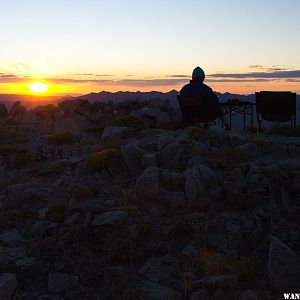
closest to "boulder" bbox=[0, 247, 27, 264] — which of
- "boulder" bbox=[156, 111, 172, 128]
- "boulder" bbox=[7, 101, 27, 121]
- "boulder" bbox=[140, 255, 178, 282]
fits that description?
"boulder" bbox=[140, 255, 178, 282]

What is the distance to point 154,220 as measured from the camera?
10562 mm

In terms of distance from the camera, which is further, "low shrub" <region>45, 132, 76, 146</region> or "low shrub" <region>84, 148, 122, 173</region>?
"low shrub" <region>45, 132, 76, 146</region>

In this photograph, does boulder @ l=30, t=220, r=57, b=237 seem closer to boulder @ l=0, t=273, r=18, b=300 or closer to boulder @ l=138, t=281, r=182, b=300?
boulder @ l=0, t=273, r=18, b=300

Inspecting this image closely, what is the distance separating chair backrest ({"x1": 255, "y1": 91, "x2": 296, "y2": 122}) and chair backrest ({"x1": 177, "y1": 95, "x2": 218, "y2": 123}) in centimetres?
248

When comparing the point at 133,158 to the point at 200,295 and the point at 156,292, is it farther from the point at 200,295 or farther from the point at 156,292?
the point at 200,295

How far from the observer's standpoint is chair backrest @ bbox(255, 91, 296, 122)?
71.2 ft

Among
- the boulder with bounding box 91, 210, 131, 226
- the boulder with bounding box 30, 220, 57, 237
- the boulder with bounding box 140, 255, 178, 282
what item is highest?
the boulder with bounding box 91, 210, 131, 226

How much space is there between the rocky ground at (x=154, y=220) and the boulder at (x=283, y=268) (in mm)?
19

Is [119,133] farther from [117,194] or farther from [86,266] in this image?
[86,266]

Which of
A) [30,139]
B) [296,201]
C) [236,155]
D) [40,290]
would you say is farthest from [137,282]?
[30,139]

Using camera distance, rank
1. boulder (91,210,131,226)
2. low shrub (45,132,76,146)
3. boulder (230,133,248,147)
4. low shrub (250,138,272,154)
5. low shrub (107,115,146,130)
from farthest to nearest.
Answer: low shrub (107,115,146,130) < low shrub (45,132,76,146) < boulder (230,133,248,147) < low shrub (250,138,272,154) < boulder (91,210,131,226)

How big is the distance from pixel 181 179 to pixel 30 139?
377 inches

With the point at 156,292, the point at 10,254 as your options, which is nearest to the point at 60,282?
the point at 10,254

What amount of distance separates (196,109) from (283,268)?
14.6 m
